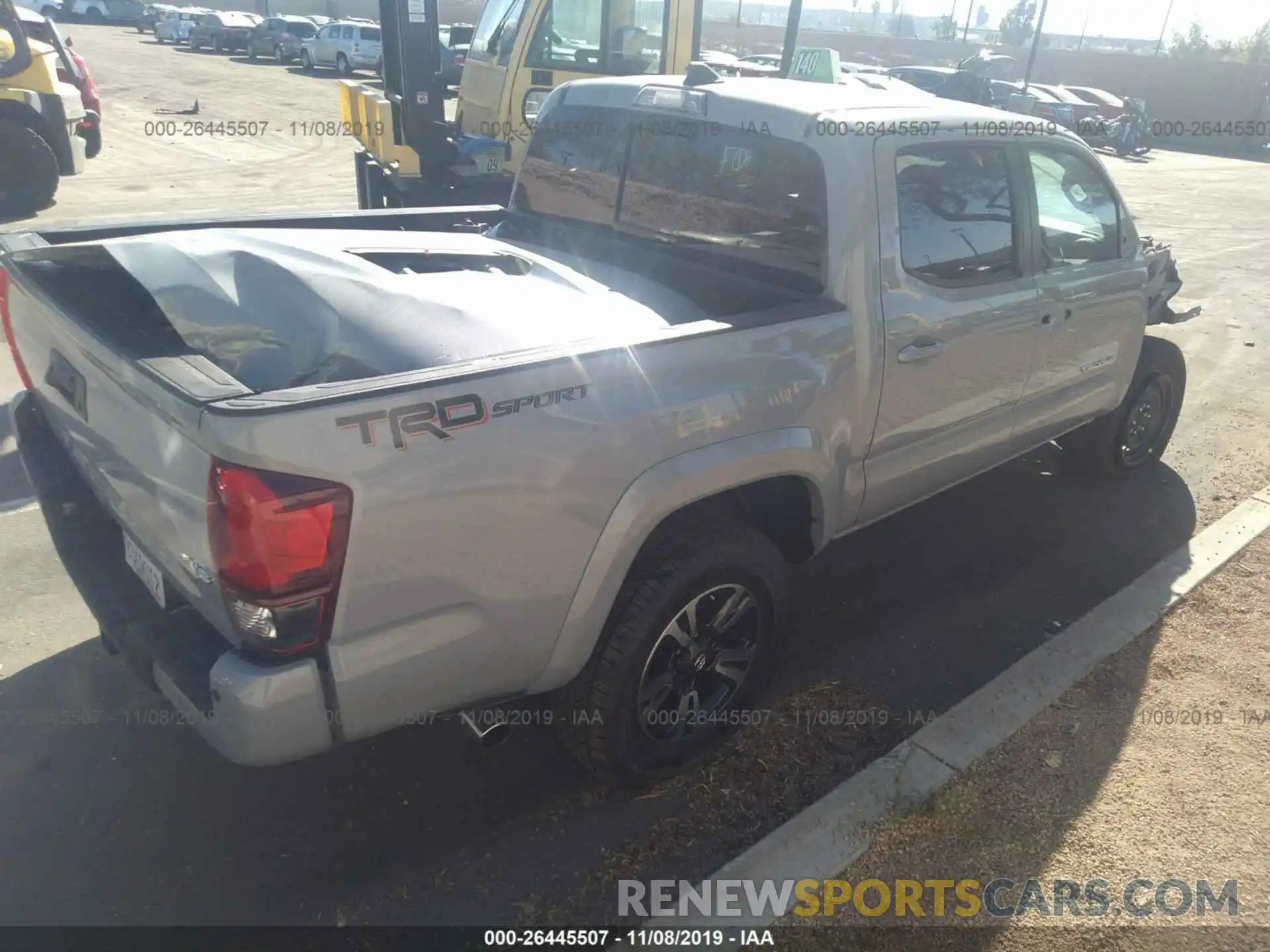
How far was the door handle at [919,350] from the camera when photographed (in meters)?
3.16

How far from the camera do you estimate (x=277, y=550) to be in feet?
6.22

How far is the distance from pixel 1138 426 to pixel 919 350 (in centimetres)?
278

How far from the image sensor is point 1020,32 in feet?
280

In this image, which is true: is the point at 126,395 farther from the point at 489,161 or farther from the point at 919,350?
the point at 489,161

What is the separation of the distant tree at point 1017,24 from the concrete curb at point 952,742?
93.0 meters

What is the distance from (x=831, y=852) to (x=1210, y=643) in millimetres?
2148

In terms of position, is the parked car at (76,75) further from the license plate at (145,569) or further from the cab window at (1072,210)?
the cab window at (1072,210)

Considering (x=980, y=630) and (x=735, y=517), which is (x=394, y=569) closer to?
(x=735, y=517)

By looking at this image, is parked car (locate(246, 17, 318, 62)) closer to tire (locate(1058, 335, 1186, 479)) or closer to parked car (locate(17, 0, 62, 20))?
parked car (locate(17, 0, 62, 20))

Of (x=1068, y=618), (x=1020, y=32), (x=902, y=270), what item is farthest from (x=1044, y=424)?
(x=1020, y=32)

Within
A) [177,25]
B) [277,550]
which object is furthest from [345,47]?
[277,550]

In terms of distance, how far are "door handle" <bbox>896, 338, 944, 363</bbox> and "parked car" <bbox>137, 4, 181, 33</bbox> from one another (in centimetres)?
4393

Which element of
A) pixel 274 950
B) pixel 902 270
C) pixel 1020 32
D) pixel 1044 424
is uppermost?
pixel 1020 32

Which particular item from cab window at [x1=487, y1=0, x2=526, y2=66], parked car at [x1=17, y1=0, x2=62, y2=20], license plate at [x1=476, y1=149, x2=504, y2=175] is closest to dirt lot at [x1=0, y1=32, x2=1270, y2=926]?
license plate at [x1=476, y1=149, x2=504, y2=175]
